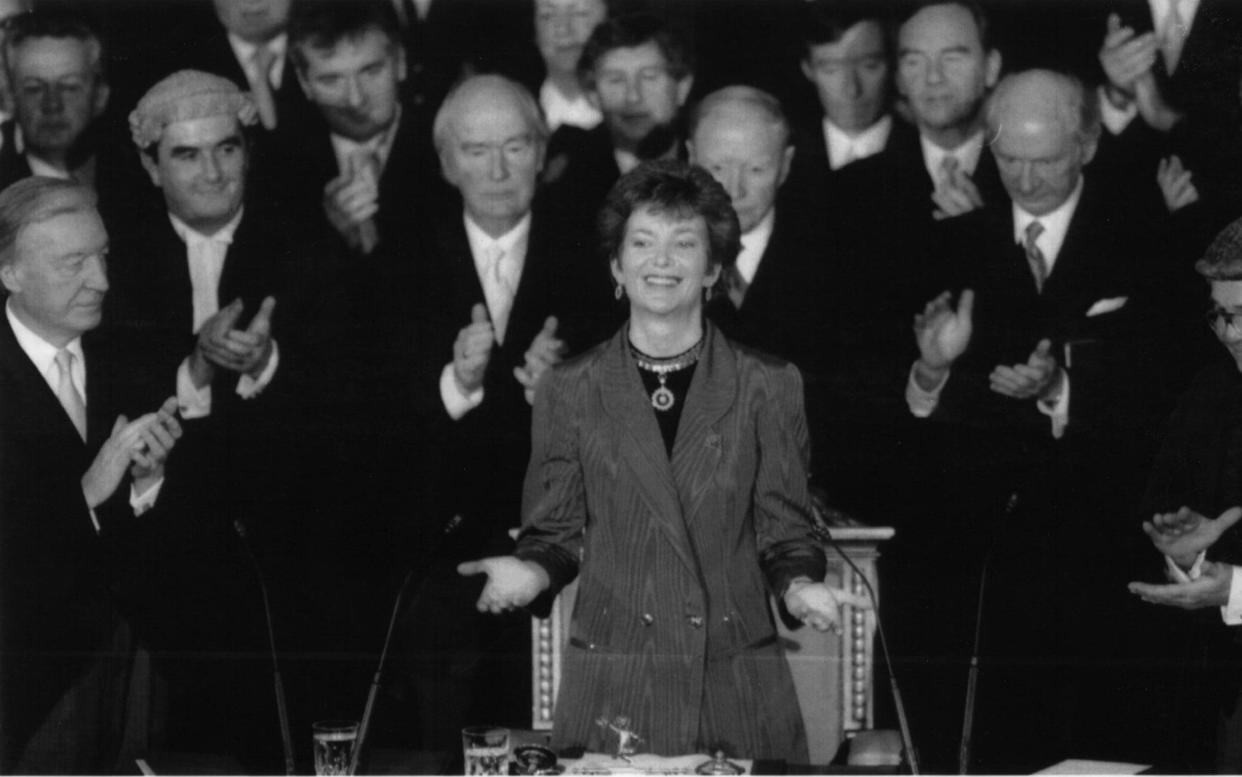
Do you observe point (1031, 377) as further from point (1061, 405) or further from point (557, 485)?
point (557, 485)

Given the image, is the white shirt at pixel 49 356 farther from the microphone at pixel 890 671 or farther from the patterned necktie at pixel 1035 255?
the patterned necktie at pixel 1035 255

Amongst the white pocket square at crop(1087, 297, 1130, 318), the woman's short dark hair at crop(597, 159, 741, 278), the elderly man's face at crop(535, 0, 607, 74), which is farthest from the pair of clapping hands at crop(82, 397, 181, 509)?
the white pocket square at crop(1087, 297, 1130, 318)

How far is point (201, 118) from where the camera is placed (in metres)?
4.49

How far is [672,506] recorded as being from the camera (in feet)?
11.7

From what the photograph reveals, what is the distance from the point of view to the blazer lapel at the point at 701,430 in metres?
3.58

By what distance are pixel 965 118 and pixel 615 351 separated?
4.17 ft

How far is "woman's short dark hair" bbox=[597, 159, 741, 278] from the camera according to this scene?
3684 millimetres

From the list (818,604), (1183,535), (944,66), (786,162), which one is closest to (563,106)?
(786,162)

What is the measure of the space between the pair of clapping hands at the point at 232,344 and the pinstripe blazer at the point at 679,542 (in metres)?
1.16

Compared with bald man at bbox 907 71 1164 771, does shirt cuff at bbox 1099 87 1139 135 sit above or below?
above

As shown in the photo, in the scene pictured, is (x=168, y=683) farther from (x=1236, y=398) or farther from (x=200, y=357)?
(x=1236, y=398)

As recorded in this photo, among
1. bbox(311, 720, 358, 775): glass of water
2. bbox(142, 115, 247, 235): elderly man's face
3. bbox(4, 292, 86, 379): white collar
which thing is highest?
bbox(142, 115, 247, 235): elderly man's face

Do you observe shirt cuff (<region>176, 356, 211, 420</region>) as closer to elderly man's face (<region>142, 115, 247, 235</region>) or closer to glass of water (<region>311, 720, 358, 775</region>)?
elderly man's face (<region>142, 115, 247, 235</region>)

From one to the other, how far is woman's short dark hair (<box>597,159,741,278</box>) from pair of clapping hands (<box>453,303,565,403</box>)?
0.65 m
